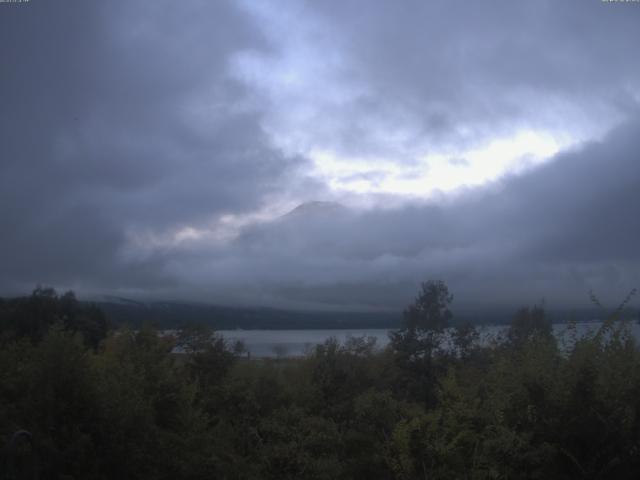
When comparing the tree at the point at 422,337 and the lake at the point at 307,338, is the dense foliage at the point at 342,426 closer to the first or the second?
the lake at the point at 307,338

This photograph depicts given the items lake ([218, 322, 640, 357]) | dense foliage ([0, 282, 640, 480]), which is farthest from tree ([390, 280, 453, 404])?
dense foliage ([0, 282, 640, 480])

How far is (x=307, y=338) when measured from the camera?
4503 centimetres

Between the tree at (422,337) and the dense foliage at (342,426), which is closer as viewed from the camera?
the dense foliage at (342,426)

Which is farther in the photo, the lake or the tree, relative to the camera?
the tree

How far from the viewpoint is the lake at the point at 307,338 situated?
46.6 feet

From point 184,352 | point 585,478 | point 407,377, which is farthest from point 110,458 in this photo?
point 407,377


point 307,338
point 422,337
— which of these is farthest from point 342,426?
point 307,338

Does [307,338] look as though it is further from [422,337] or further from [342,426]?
[342,426]

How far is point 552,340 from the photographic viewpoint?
46.6 feet

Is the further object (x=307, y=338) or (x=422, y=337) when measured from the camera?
(x=307, y=338)

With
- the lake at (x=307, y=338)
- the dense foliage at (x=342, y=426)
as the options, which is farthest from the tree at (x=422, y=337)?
the dense foliage at (x=342, y=426)

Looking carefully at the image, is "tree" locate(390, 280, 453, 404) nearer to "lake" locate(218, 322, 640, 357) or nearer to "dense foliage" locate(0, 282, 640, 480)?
"lake" locate(218, 322, 640, 357)

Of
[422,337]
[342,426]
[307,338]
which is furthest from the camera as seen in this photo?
[307,338]

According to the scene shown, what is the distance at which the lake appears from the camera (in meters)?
14.2
